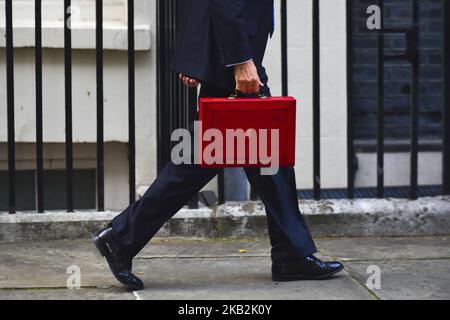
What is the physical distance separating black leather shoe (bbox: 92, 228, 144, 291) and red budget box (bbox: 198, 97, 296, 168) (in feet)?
1.74

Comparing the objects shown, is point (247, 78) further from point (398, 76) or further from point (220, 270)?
point (398, 76)

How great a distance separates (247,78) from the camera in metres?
4.36

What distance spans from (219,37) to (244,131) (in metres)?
0.37

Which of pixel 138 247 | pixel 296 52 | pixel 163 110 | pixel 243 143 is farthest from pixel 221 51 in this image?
pixel 296 52

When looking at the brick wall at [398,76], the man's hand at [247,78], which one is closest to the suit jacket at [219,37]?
the man's hand at [247,78]

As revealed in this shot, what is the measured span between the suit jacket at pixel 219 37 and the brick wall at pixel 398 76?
324cm

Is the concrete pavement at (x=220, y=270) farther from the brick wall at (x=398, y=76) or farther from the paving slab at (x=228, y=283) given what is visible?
the brick wall at (x=398, y=76)

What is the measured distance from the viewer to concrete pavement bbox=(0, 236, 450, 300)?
459cm

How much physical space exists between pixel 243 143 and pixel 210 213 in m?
1.40

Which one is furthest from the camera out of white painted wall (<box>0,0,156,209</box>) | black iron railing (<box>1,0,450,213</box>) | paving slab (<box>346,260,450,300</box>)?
white painted wall (<box>0,0,156,209</box>)

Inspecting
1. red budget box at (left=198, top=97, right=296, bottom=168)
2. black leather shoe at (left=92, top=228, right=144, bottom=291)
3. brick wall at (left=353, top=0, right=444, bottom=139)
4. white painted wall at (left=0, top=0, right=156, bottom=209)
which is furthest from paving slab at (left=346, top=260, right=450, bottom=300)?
brick wall at (left=353, top=0, right=444, bottom=139)

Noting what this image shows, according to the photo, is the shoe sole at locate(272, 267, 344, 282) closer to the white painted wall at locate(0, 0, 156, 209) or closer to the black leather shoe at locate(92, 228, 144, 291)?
the black leather shoe at locate(92, 228, 144, 291)

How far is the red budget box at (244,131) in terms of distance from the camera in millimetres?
4340

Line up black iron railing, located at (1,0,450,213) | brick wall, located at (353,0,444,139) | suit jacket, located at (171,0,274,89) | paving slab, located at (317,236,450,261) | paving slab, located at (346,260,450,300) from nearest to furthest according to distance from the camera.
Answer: suit jacket, located at (171,0,274,89), paving slab, located at (346,260,450,300), paving slab, located at (317,236,450,261), black iron railing, located at (1,0,450,213), brick wall, located at (353,0,444,139)
